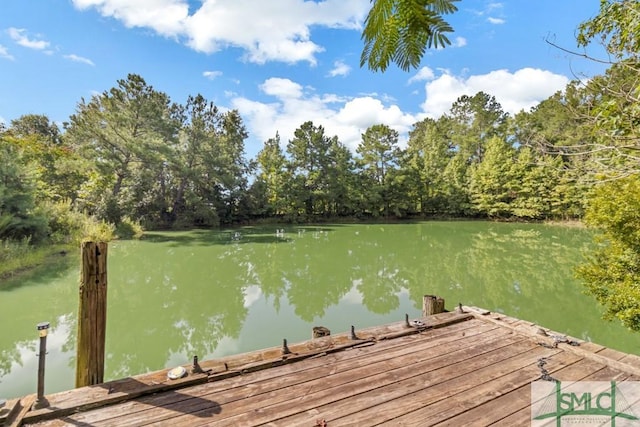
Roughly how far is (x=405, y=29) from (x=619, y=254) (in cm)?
405

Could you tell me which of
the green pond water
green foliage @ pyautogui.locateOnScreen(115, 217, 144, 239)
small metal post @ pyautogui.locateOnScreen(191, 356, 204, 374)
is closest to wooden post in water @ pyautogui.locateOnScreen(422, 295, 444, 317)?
the green pond water

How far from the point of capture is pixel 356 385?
1.89m

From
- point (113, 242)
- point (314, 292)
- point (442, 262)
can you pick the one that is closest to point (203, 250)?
point (113, 242)

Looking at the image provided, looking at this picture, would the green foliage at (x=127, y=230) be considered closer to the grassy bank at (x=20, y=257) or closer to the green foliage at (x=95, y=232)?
the green foliage at (x=95, y=232)

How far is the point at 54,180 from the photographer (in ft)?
44.5

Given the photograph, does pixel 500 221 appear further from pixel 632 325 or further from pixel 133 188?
pixel 133 188

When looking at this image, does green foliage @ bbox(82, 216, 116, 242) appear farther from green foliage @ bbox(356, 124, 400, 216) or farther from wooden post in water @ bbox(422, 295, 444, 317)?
green foliage @ bbox(356, 124, 400, 216)

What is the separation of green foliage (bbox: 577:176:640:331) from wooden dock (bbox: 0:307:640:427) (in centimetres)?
124

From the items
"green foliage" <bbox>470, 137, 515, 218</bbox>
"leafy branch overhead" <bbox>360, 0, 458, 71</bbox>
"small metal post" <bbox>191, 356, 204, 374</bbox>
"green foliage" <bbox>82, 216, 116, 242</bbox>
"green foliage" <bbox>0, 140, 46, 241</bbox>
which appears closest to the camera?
"leafy branch overhead" <bbox>360, 0, 458, 71</bbox>

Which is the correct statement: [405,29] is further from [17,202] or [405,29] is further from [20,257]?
[17,202]

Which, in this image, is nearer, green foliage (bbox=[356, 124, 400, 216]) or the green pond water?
the green pond water

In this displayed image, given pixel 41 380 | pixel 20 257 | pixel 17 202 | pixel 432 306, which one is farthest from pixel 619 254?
pixel 17 202

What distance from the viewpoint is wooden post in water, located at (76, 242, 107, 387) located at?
192 centimetres

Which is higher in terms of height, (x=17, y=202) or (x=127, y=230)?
(x=17, y=202)
